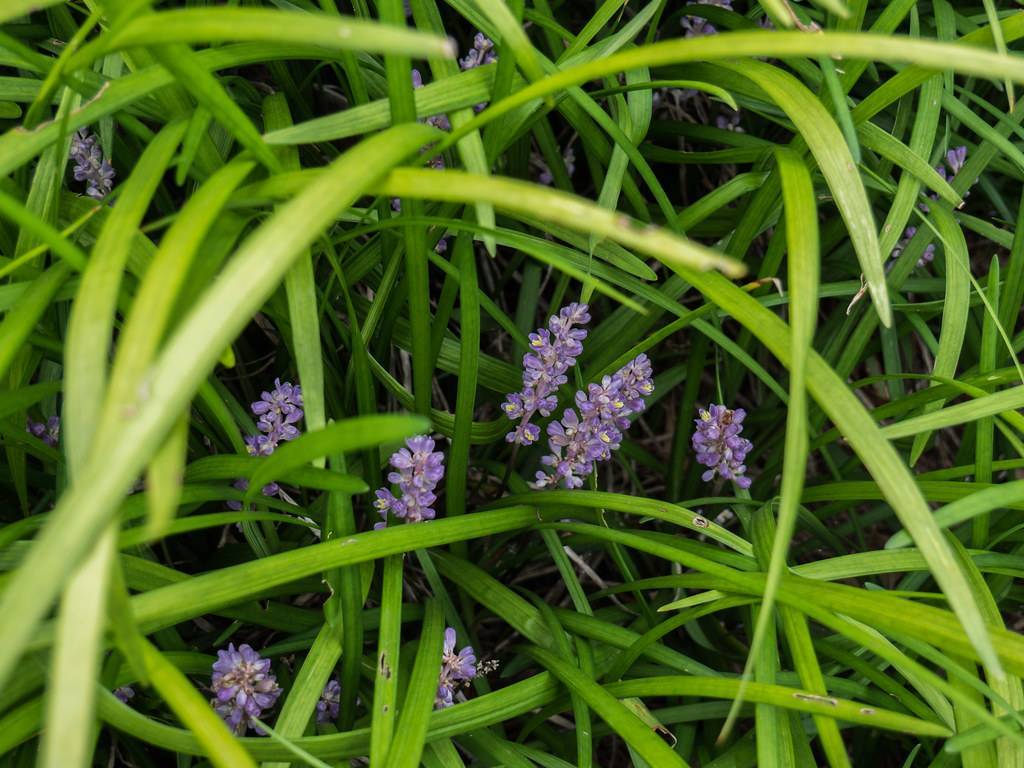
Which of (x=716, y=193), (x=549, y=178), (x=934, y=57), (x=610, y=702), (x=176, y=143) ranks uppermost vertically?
(x=549, y=178)

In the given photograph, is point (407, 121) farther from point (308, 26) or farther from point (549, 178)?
point (549, 178)

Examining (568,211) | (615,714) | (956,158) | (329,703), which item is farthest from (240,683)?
Result: (956,158)

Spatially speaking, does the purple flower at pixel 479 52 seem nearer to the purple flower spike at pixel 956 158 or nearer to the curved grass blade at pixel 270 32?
the curved grass blade at pixel 270 32

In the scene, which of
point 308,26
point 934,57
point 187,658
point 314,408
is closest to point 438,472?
point 314,408

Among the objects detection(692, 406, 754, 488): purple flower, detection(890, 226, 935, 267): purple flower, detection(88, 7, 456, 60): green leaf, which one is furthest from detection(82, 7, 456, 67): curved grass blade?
detection(890, 226, 935, 267): purple flower

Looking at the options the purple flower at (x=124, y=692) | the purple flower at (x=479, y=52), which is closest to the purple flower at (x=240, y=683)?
the purple flower at (x=124, y=692)
